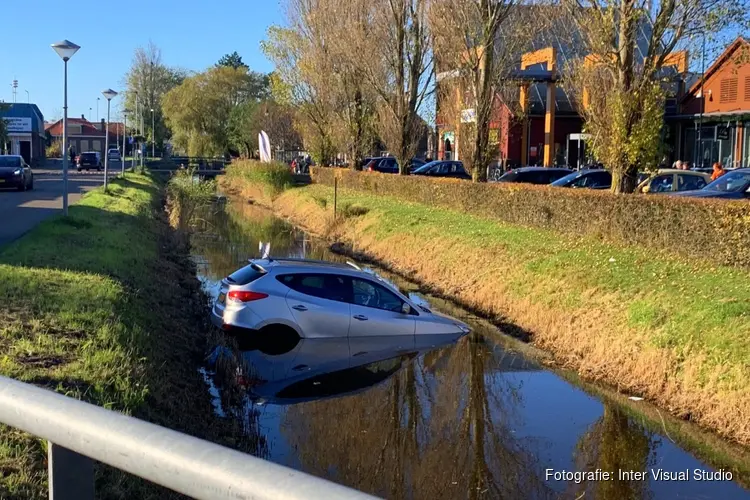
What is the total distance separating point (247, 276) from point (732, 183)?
12650 mm

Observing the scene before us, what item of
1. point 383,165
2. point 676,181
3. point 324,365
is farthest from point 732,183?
point 383,165

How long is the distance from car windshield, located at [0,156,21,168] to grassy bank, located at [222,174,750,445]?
2096 cm

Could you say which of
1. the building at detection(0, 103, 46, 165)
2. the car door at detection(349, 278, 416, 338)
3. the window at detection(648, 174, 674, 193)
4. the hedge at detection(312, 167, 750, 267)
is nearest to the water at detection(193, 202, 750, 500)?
the car door at detection(349, 278, 416, 338)

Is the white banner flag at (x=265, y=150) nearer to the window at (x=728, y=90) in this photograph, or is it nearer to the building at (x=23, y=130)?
the window at (x=728, y=90)

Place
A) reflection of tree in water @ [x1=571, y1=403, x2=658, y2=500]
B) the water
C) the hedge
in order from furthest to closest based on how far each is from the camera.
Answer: the hedge < the water < reflection of tree in water @ [x1=571, y1=403, x2=658, y2=500]

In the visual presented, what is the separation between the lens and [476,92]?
23875 mm

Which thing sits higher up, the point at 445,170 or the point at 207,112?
the point at 207,112

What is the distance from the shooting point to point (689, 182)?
21.9 m

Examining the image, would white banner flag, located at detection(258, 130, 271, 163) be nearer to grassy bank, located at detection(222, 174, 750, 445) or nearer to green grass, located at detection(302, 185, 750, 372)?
grassy bank, located at detection(222, 174, 750, 445)

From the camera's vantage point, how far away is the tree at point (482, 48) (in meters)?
23.4

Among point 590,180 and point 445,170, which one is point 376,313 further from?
point 445,170

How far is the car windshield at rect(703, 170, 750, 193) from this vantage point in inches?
714

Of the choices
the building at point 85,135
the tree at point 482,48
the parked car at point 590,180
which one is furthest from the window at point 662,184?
the building at point 85,135

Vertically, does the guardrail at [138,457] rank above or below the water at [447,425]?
above
